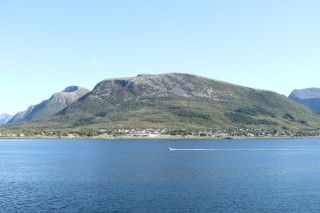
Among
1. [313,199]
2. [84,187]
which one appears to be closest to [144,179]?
[84,187]

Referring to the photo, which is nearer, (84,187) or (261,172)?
(84,187)

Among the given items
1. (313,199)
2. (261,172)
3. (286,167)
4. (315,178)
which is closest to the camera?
(313,199)

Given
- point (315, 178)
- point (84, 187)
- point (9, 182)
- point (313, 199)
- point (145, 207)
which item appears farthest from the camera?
point (315, 178)

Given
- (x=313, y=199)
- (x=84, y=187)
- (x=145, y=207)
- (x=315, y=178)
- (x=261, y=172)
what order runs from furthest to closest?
(x=261, y=172) → (x=315, y=178) → (x=84, y=187) → (x=313, y=199) → (x=145, y=207)

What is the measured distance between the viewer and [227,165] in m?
182

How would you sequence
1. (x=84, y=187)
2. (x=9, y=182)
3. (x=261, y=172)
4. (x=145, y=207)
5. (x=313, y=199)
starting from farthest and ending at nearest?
(x=261, y=172), (x=9, y=182), (x=84, y=187), (x=313, y=199), (x=145, y=207)

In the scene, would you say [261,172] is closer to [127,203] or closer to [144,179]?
[144,179]

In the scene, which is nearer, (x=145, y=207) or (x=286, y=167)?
(x=145, y=207)

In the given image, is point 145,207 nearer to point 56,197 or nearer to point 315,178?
point 56,197

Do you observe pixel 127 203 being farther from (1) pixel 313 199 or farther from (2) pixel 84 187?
(1) pixel 313 199

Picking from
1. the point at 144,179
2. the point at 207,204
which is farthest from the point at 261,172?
the point at 207,204

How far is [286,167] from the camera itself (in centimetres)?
17500

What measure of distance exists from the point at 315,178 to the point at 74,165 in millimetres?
103584

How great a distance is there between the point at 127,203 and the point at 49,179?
2008 inches
